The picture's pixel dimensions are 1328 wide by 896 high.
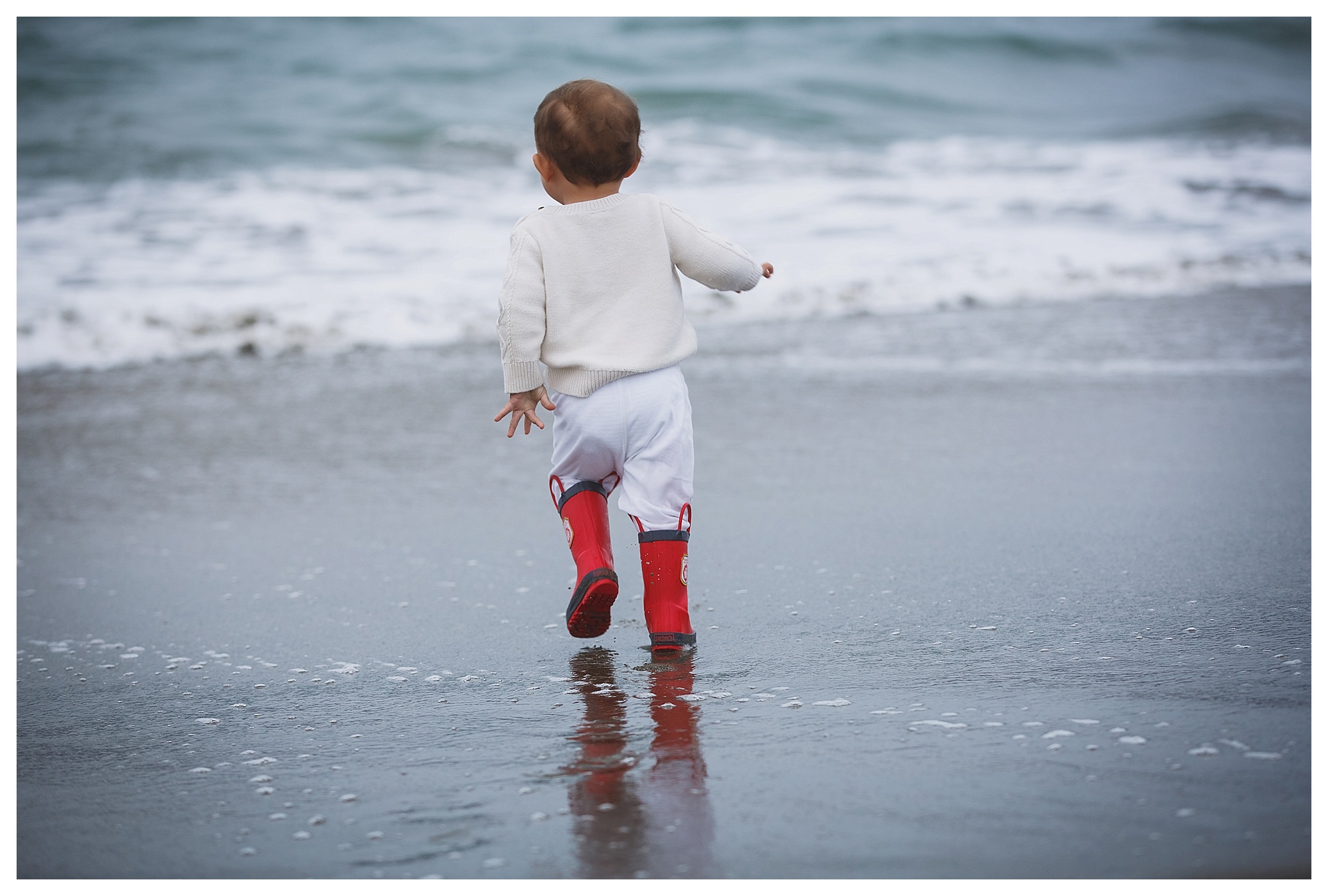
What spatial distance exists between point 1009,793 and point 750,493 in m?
1.98

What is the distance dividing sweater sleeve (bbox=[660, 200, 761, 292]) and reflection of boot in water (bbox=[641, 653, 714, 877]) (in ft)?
2.63

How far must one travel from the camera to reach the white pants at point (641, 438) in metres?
2.32

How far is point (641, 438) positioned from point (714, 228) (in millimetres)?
3380

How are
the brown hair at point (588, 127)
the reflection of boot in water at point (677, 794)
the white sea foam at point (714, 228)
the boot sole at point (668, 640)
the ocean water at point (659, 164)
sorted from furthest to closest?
the ocean water at point (659, 164) → the white sea foam at point (714, 228) → the boot sole at point (668, 640) → the brown hair at point (588, 127) → the reflection of boot in water at point (677, 794)

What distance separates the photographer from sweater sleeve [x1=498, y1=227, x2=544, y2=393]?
7.39 feet

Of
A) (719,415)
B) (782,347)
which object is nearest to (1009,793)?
(719,415)

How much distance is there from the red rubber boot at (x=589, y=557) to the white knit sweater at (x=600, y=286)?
237 mm

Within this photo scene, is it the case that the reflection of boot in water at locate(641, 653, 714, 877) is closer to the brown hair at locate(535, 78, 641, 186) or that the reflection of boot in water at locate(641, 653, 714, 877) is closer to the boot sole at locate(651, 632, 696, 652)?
the boot sole at locate(651, 632, 696, 652)

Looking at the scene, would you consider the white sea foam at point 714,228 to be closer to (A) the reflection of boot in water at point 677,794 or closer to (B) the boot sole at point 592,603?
(B) the boot sole at point 592,603

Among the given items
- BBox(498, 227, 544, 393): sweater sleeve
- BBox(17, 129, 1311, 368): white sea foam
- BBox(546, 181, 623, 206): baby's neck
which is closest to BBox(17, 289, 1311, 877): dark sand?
BBox(498, 227, 544, 393): sweater sleeve

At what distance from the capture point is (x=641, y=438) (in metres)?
2.34

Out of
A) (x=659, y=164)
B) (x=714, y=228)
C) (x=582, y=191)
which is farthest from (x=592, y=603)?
(x=659, y=164)

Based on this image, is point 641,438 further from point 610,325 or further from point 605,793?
point 605,793

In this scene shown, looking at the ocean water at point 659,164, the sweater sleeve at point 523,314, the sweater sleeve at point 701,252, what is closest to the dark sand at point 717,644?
the sweater sleeve at point 523,314
